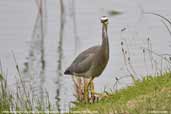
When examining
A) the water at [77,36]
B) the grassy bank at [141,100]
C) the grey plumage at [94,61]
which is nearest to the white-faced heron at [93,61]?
the grey plumage at [94,61]

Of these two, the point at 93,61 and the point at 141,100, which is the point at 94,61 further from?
the point at 141,100

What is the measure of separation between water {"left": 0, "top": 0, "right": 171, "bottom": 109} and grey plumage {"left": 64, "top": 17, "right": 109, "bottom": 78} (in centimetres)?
111

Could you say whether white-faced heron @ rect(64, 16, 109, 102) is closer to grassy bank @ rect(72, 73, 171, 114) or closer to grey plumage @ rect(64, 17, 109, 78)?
grey plumage @ rect(64, 17, 109, 78)

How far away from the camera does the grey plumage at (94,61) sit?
10352 millimetres

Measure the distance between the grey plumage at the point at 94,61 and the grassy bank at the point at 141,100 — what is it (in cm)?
54

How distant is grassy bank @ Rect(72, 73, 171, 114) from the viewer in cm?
806

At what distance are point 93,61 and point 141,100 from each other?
69.7 inches

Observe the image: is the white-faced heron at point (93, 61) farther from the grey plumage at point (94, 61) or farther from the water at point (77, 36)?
the water at point (77, 36)

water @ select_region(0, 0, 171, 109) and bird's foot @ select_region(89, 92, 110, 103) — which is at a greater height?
water @ select_region(0, 0, 171, 109)

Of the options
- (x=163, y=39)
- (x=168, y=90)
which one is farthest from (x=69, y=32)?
(x=168, y=90)

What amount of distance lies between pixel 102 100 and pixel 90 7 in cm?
1189

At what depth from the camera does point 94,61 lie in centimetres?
1043

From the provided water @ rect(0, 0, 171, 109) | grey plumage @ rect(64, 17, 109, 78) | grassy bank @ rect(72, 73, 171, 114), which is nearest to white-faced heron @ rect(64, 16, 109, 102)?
grey plumage @ rect(64, 17, 109, 78)

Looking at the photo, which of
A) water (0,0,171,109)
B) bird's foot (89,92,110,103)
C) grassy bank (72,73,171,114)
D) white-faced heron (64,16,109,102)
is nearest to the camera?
grassy bank (72,73,171,114)
